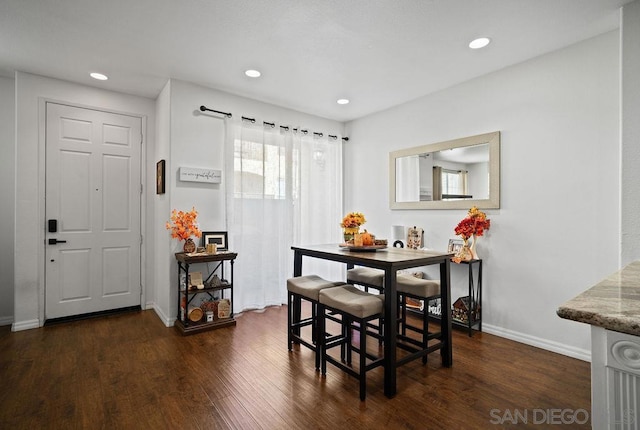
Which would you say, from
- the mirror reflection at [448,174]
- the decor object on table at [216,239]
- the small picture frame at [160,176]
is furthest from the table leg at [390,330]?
the small picture frame at [160,176]

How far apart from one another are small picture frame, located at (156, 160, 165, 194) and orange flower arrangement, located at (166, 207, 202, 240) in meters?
0.43

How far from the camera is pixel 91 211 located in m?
3.76

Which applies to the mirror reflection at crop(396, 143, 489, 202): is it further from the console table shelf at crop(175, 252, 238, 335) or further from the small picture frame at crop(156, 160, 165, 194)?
the small picture frame at crop(156, 160, 165, 194)

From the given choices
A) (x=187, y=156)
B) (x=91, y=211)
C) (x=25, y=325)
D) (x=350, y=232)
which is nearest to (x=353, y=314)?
(x=350, y=232)

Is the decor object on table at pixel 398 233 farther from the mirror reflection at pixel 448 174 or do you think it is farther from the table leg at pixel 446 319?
the table leg at pixel 446 319

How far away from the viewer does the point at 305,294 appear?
2611 millimetres

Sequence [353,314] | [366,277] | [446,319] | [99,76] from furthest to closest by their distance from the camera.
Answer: [99,76] → [366,277] → [446,319] → [353,314]

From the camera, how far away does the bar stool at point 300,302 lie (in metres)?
2.55

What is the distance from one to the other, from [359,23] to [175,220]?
8.37 feet

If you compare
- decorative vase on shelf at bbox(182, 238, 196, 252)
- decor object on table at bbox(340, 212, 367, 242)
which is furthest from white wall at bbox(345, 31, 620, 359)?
decorative vase on shelf at bbox(182, 238, 196, 252)

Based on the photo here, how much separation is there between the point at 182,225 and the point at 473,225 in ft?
9.91

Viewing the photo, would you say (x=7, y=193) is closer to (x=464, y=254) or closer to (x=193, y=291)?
(x=193, y=291)

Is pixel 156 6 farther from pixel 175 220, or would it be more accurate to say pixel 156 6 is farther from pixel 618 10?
pixel 618 10

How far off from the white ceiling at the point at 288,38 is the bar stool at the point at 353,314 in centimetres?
209
